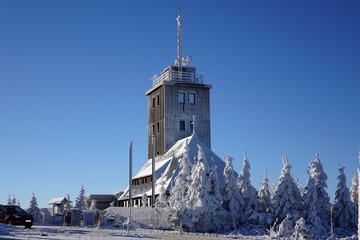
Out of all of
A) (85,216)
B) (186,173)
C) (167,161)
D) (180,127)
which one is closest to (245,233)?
(186,173)

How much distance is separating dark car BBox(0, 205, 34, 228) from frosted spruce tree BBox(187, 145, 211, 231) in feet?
41.2

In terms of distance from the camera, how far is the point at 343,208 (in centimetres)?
4812

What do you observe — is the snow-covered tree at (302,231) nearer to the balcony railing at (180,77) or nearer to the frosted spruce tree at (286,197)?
the frosted spruce tree at (286,197)

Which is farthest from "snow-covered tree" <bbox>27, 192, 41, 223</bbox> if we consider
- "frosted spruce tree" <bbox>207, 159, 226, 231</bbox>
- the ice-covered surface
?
the ice-covered surface

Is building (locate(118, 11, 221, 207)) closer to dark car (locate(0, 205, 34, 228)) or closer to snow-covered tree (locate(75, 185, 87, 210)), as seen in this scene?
snow-covered tree (locate(75, 185, 87, 210))

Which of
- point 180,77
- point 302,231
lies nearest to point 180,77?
point 180,77

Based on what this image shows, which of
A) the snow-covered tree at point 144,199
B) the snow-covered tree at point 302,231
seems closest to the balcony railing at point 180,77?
the snow-covered tree at point 144,199

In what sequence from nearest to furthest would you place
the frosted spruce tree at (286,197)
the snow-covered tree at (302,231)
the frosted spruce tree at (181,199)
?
the snow-covered tree at (302,231) < the frosted spruce tree at (181,199) < the frosted spruce tree at (286,197)

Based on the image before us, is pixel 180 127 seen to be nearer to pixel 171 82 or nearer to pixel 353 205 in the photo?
pixel 171 82

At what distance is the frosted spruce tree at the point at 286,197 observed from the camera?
46.9 m

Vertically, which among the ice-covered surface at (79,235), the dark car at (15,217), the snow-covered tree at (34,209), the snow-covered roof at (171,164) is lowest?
the ice-covered surface at (79,235)

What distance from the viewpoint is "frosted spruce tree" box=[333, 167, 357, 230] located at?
156 ft

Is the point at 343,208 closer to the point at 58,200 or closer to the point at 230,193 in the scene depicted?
the point at 230,193

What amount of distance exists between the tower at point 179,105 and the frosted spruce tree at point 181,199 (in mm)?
21819
